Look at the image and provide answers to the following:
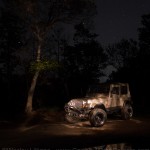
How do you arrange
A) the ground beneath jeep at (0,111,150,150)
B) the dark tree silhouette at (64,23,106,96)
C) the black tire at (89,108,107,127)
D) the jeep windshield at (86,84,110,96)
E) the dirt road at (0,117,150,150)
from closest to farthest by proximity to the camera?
the ground beneath jeep at (0,111,150,150) < the dirt road at (0,117,150,150) < the black tire at (89,108,107,127) < the jeep windshield at (86,84,110,96) < the dark tree silhouette at (64,23,106,96)

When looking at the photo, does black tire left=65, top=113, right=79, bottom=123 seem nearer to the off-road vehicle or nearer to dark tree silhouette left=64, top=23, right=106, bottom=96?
the off-road vehicle

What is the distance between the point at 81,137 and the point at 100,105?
4430mm

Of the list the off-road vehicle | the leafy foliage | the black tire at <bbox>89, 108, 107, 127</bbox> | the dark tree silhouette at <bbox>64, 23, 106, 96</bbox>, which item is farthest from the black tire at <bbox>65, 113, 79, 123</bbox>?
the dark tree silhouette at <bbox>64, 23, 106, 96</bbox>

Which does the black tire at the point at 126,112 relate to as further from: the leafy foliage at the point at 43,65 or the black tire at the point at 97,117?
the leafy foliage at the point at 43,65

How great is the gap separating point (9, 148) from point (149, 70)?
23.2 m

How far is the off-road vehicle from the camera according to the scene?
18.3 metres

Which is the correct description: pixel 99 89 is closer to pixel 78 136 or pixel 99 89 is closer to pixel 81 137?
pixel 78 136

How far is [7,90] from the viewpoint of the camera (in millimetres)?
33688

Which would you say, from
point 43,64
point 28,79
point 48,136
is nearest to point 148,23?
point 28,79

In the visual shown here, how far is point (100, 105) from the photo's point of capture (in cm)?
1881

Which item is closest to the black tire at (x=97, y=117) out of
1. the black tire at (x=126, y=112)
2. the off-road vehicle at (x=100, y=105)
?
the off-road vehicle at (x=100, y=105)

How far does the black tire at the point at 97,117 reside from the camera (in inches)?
707

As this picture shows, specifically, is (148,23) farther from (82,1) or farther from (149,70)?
(82,1)

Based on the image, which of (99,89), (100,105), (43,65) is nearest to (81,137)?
(100,105)
